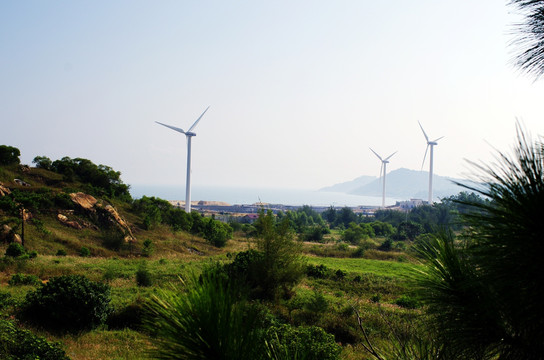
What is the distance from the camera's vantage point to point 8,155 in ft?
167

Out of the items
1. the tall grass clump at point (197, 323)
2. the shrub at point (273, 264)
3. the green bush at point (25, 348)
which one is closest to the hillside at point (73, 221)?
the shrub at point (273, 264)

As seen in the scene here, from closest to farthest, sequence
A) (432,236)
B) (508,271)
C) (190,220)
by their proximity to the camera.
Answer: (508,271)
(432,236)
(190,220)

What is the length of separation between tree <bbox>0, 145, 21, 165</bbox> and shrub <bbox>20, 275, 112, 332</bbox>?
138 feet

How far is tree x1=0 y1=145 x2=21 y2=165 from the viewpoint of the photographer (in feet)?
166

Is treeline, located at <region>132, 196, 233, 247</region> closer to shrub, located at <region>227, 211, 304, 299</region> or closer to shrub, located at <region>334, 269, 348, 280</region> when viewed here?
shrub, located at <region>334, 269, 348, 280</region>

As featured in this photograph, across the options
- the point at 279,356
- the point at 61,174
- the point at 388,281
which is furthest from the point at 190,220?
the point at 279,356

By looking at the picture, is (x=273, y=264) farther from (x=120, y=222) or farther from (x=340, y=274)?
(x=120, y=222)

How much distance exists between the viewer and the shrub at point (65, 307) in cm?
1583

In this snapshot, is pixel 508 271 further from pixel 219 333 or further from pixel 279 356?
pixel 279 356

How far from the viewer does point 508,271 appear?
2508 mm

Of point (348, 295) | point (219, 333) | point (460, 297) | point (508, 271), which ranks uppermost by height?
point (508, 271)

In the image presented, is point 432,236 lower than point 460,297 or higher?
higher

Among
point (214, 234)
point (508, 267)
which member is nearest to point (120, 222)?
point (214, 234)

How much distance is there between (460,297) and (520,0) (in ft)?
10.0
